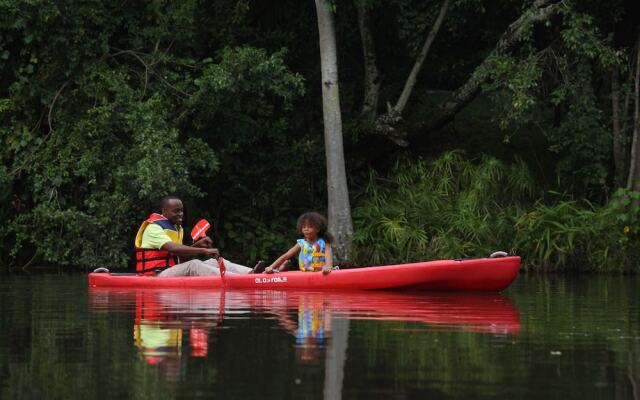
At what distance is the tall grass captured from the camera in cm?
1959

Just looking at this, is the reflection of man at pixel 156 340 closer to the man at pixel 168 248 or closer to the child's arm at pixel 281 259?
the child's arm at pixel 281 259

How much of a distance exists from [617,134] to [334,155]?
438 cm

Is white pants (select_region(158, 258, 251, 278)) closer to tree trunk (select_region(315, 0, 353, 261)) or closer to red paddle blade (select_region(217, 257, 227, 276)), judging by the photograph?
red paddle blade (select_region(217, 257, 227, 276))

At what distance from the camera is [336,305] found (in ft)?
40.4

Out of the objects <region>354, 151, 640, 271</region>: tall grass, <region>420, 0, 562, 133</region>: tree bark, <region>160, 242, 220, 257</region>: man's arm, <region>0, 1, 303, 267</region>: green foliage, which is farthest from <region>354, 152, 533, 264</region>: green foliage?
<region>160, 242, 220, 257</region>: man's arm

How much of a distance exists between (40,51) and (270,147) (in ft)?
14.5

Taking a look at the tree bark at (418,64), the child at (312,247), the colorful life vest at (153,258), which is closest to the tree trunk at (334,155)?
the tree bark at (418,64)

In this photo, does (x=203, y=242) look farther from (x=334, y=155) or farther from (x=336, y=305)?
(x=334, y=155)

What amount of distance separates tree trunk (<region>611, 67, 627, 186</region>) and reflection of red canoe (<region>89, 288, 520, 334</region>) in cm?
732

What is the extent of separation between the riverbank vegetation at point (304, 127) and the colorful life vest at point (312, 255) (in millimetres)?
4095

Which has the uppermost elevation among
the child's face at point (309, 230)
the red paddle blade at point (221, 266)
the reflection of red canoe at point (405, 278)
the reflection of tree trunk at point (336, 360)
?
the child's face at point (309, 230)

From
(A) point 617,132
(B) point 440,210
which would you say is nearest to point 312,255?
(B) point 440,210

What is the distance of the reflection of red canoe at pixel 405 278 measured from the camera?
554 inches

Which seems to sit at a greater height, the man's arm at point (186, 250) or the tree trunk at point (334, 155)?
the tree trunk at point (334, 155)
